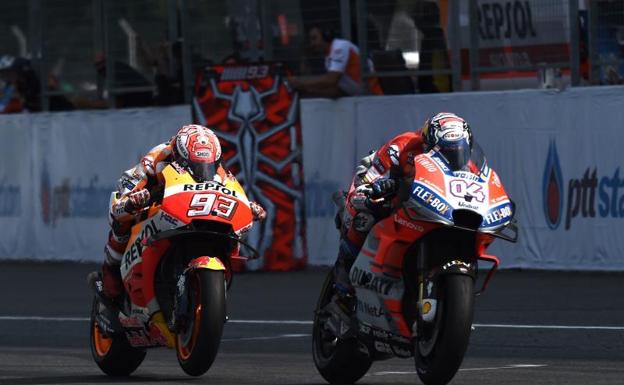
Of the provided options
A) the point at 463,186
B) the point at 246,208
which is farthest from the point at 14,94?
the point at 463,186

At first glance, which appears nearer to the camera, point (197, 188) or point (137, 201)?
point (197, 188)

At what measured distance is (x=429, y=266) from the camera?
8.12 m

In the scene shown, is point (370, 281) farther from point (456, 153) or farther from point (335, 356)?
point (456, 153)

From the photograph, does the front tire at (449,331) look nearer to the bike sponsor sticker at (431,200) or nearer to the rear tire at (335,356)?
the bike sponsor sticker at (431,200)

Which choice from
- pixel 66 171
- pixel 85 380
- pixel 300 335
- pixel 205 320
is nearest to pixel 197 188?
pixel 205 320

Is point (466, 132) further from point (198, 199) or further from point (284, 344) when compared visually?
point (284, 344)

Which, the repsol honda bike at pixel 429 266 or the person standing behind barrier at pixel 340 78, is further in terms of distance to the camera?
the person standing behind barrier at pixel 340 78

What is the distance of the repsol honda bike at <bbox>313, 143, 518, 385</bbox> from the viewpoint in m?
7.86

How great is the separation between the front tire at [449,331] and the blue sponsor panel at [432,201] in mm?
308

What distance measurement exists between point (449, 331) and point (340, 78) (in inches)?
406

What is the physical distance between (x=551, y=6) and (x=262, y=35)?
Result: 12.0ft

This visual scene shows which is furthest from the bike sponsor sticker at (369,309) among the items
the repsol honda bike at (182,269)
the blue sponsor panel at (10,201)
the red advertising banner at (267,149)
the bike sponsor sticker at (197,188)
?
the blue sponsor panel at (10,201)

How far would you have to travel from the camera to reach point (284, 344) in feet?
38.1

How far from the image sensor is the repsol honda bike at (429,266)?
7855 millimetres
